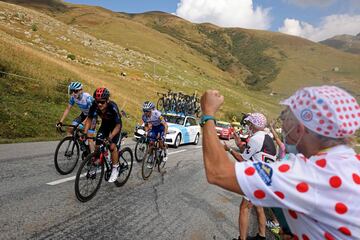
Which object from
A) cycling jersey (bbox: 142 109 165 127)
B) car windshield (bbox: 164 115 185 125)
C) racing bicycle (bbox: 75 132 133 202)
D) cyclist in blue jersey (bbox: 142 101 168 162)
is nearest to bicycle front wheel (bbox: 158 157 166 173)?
cyclist in blue jersey (bbox: 142 101 168 162)

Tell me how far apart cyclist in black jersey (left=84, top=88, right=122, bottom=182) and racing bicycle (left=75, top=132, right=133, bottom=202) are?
11 cm

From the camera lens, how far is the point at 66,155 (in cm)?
825

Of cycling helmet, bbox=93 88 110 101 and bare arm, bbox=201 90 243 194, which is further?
cycling helmet, bbox=93 88 110 101

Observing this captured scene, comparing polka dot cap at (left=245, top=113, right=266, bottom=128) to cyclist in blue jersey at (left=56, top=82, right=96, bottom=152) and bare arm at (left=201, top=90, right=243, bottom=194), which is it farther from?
cyclist in blue jersey at (left=56, top=82, right=96, bottom=152)

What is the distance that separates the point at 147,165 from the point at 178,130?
27.3 ft

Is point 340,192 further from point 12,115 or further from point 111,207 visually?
point 12,115

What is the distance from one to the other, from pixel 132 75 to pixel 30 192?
4780cm

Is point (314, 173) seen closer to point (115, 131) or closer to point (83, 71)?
point (115, 131)

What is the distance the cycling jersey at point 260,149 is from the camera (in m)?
5.08

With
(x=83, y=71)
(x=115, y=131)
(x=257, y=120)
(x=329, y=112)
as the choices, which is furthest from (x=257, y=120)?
(x=83, y=71)

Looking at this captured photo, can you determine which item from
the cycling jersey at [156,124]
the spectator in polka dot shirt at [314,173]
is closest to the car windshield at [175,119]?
the cycling jersey at [156,124]

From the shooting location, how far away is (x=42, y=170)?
317 inches

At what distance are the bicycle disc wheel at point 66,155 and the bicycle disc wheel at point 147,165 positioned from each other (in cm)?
171

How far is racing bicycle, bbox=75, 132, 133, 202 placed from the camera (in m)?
6.15
